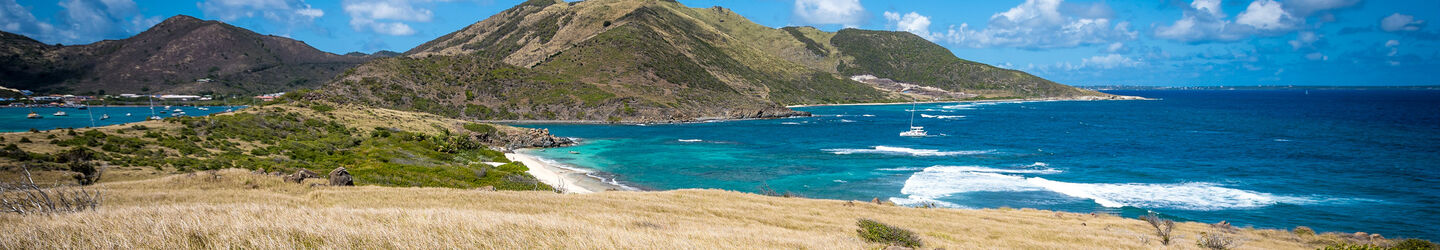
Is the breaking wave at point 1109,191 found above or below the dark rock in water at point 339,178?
below

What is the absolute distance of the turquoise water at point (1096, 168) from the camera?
3681 cm

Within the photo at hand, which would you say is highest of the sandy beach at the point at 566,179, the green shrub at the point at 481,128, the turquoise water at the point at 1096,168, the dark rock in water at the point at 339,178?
the dark rock in water at the point at 339,178

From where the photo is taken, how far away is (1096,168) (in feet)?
177

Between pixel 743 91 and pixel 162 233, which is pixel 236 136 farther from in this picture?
pixel 743 91

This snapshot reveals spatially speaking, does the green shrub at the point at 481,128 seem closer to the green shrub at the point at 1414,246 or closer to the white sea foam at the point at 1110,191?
the white sea foam at the point at 1110,191

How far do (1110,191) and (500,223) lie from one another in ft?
137

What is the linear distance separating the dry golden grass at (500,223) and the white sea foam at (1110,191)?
1515 cm

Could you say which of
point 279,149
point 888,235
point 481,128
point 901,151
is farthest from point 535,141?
point 888,235

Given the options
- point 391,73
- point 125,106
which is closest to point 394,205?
point 391,73

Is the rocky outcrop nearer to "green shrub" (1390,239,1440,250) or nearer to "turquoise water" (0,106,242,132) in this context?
"turquoise water" (0,106,242,132)

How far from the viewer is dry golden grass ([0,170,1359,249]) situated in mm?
9500

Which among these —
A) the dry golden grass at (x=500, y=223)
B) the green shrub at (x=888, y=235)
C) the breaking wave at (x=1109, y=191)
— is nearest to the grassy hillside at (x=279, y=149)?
the dry golden grass at (x=500, y=223)

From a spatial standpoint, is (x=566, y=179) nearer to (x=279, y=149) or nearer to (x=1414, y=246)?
(x=279, y=149)

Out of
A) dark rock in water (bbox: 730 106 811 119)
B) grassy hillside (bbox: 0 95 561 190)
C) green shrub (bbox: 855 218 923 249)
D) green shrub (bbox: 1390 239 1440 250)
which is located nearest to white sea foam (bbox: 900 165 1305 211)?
green shrub (bbox: 1390 239 1440 250)
